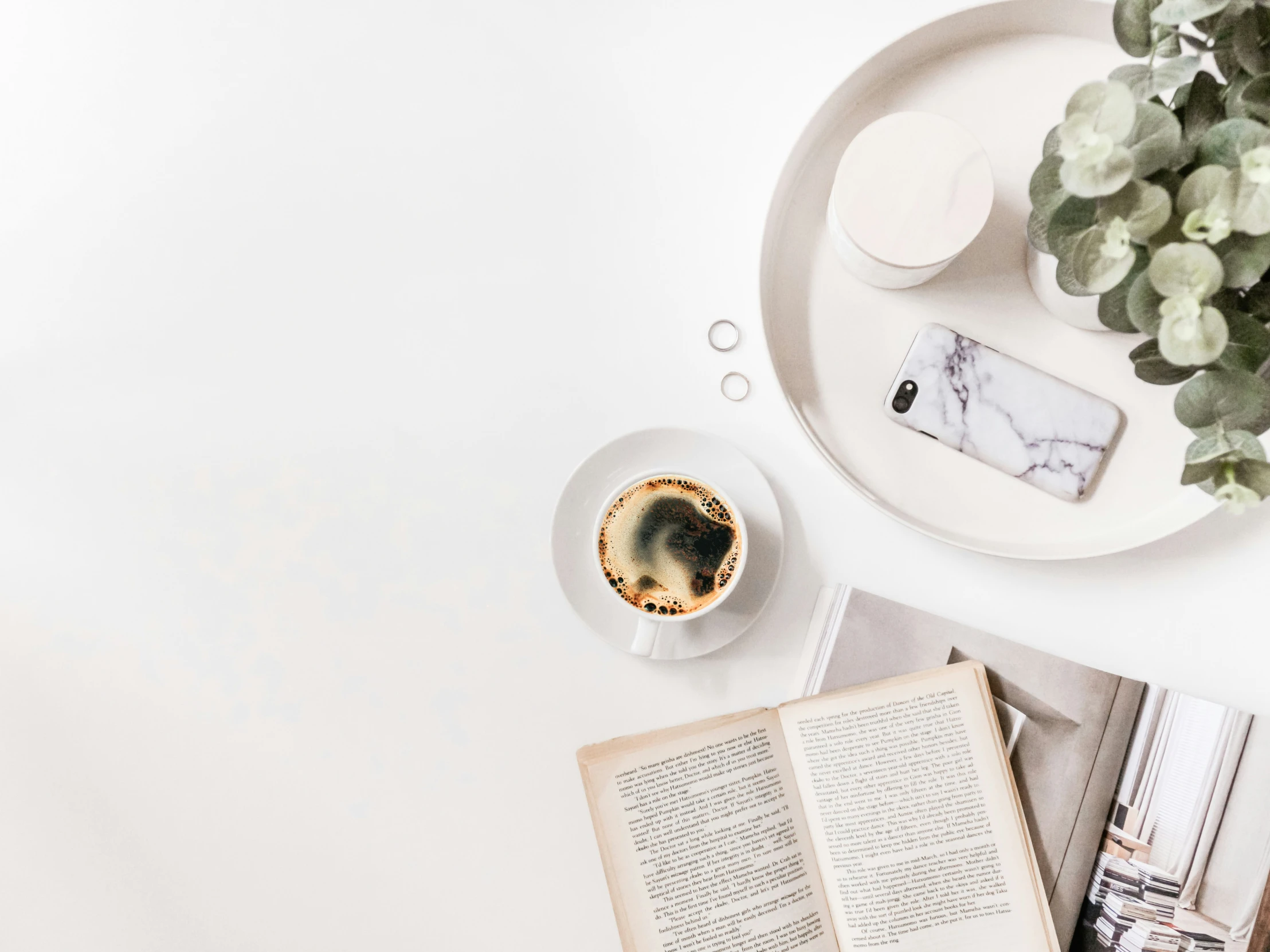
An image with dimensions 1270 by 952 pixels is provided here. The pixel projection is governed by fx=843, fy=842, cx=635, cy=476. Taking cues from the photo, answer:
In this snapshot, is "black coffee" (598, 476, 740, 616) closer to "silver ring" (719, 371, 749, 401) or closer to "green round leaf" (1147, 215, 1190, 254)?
"silver ring" (719, 371, 749, 401)

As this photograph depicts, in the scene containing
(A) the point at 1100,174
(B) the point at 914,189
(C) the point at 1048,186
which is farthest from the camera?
(B) the point at 914,189

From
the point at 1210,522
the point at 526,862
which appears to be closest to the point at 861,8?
the point at 1210,522

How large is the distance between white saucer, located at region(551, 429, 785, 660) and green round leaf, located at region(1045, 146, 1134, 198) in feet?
1.31

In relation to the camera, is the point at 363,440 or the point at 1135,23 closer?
the point at 1135,23

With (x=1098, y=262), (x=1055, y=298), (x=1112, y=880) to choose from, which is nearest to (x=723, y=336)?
(x=1055, y=298)

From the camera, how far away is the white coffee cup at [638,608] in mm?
722

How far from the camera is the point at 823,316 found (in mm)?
716

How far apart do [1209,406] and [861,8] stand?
498 millimetres

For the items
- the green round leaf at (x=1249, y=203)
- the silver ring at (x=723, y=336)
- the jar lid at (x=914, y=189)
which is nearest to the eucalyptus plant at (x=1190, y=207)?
the green round leaf at (x=1249, y=203)

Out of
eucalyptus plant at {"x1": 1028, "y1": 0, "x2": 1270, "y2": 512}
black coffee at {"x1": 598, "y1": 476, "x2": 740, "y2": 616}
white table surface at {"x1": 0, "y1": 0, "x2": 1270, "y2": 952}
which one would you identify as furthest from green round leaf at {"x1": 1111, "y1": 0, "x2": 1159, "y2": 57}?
black coffee at {"x1": 598, "y1": 476, "x2": 740, "y2": 616}

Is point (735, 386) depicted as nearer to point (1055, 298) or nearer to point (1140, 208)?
point (1055, 298)

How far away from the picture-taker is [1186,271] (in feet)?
1.35

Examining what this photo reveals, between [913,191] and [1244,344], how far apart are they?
260 millimetres

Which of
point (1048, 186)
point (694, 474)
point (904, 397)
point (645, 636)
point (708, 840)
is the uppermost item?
point (1048, 186)
